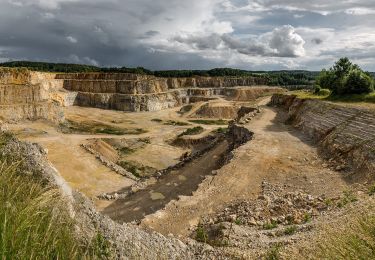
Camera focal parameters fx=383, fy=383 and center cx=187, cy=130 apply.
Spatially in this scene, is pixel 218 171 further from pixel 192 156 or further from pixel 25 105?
pixel 25 105

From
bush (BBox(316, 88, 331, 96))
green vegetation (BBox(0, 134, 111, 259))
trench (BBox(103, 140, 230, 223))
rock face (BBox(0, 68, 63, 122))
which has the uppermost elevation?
green vegetation (BBox(0, 134, 111, 259))

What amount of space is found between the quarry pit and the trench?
0.30 ft

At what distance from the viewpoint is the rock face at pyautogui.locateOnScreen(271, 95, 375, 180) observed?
24828 millimetres

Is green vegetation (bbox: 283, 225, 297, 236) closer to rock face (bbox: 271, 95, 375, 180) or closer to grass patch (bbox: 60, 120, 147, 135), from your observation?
rock face (bbox: 271, 95, 375, 180)

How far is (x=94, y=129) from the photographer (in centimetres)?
7150

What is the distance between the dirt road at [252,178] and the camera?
20356 millimetres

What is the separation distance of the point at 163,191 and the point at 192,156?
12232 mm

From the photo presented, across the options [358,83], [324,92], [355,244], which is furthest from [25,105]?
[355,244]

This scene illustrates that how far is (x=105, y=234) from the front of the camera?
31.9 feet

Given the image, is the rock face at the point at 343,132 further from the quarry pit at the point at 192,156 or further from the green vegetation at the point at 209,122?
the green vegetation at the point at 209,122

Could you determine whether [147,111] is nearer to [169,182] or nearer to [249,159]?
[169,182]

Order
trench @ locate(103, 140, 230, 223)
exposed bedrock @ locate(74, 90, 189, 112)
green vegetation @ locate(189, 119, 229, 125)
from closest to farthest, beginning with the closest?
1. trench @ locate(103, 140, 230, 223)
2. green vegetation @ locate(189, 119, 229, 125)
3. exposed bedrock @ locate(74, 90, 189, 112)

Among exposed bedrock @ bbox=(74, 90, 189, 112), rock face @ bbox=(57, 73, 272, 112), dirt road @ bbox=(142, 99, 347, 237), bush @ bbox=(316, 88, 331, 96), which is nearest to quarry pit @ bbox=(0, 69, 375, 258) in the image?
dirt road @ bbox=(142, 99, 347, 237)

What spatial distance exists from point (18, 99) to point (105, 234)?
205 ft
